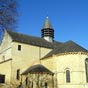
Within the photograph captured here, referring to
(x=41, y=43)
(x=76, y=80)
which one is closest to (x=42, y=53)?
(x=41, y=43)

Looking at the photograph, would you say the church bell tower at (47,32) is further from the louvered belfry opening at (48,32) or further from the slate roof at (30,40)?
the slate roof at (30,40)

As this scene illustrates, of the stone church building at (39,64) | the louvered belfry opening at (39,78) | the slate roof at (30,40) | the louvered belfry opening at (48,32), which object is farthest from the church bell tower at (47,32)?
the louvered belfry opening at (39,78)

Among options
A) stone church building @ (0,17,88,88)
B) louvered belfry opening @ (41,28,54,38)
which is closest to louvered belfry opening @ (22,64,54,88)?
stone church building @ (0,17,88,88)

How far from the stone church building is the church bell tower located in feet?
14.6

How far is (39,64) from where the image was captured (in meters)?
37.1

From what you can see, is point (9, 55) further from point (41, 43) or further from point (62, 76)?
point (62, 76)

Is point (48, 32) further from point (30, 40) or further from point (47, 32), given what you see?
point (30, 40)

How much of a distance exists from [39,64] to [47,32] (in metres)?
9.88

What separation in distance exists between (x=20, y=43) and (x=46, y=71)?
24.8 ft

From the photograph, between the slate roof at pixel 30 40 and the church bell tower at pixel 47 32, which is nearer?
the slate roof at pixel 30 40

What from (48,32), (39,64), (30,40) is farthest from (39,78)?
(48,32)

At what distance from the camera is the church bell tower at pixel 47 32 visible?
43.8m

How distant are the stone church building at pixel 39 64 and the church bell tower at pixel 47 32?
14.6ft

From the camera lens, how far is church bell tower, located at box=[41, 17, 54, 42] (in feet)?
144
